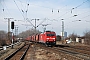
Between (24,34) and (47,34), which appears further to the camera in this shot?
(24,34)

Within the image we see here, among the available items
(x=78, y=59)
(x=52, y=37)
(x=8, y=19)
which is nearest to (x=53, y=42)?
(x=52, y=37)

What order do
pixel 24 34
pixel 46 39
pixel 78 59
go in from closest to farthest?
pixel 78 59, pixel 46 39, pixel 24 34

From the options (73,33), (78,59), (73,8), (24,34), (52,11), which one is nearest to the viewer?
(78,59)

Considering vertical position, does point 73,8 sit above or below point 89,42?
above

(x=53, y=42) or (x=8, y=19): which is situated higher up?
(x=8, y=19)

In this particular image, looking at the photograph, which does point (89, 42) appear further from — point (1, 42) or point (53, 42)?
point (1, 42)

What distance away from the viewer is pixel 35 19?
2336 inches

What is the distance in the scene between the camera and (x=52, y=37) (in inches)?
1804

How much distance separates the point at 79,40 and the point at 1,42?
30.3m

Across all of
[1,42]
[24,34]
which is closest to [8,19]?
[1,42]

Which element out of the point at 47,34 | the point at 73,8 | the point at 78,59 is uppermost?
the point at 73,8

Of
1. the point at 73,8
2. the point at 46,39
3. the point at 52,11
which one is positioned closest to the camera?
the point at 73,8

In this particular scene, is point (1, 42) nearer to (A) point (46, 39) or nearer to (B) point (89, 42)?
(A) point (46, 39)

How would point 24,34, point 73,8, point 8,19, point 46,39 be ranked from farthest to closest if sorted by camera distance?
point 24,34 < point 8,19 < point 46,39 < point 73,8
